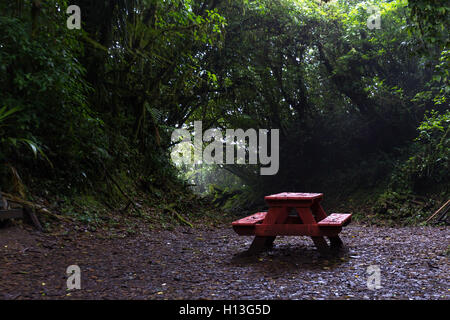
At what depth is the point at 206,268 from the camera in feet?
12.7

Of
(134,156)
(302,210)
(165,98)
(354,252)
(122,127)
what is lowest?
(354,252)

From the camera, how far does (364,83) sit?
443 inches

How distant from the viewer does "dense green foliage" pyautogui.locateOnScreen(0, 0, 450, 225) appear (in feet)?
15.8

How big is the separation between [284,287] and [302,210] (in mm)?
1390

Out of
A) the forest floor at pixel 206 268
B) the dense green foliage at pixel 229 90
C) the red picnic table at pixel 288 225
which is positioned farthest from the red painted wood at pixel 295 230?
the dense green foliage at pixel 229 90

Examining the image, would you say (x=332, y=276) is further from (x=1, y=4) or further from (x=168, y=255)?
(x=1, y=4)

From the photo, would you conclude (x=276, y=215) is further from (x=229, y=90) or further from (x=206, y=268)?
(x=229, y=90)

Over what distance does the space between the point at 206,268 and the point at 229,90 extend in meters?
9.84

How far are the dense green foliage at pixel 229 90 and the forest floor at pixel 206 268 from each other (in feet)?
4.17

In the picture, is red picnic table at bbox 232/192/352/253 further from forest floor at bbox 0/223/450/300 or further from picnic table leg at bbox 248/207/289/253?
forest floor at bbox 0/223/450/300

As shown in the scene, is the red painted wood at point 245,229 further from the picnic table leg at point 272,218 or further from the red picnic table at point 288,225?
the picnic table leg at point 272,218

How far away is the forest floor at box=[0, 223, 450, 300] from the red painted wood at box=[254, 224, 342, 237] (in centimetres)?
30

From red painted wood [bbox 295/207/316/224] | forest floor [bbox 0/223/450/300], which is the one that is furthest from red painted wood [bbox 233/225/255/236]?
red painted wood [bbox 295/207/316/224]

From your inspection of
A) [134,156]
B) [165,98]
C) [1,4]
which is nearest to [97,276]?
[1,4]
